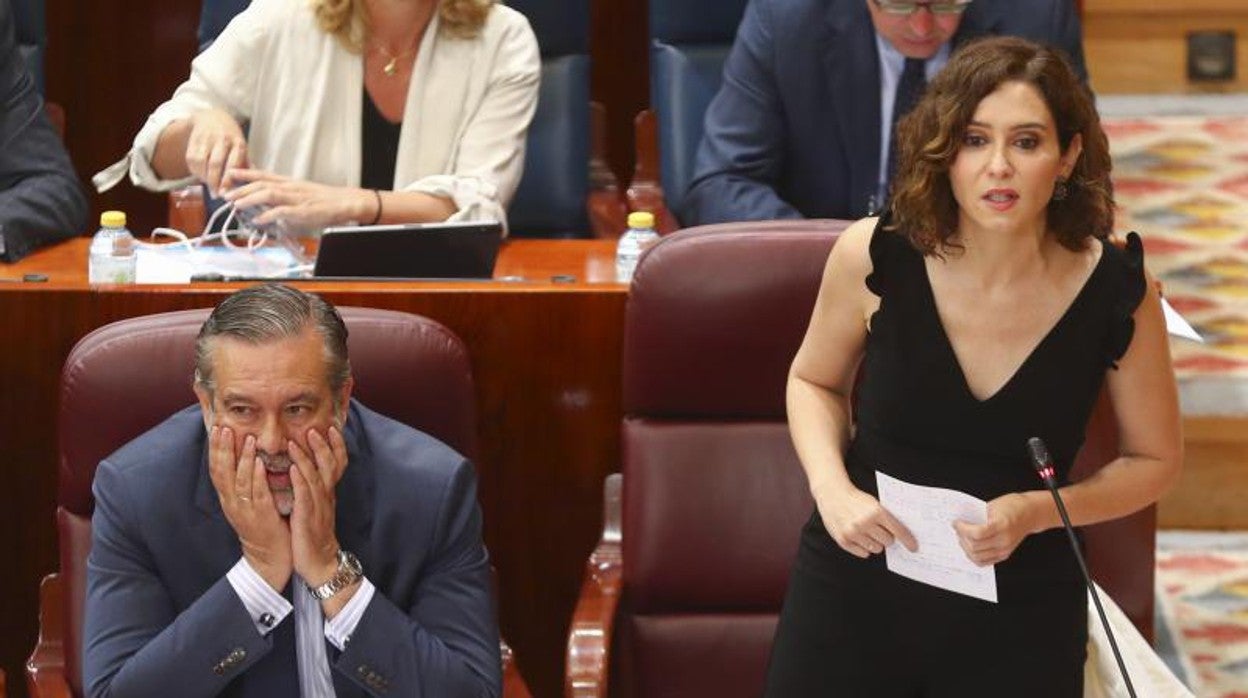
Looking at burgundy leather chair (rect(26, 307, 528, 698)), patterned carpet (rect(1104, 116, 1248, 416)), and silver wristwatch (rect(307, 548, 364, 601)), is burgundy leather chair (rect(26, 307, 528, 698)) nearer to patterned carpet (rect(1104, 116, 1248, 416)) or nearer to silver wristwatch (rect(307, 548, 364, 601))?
silver wristwatch (rect(307, 548, 364, 601))

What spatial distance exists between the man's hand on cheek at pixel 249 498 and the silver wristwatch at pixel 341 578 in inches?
0.9

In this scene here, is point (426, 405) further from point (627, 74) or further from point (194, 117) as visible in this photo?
point (627, 74)

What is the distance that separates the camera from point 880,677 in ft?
3.57

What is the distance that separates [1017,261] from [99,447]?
525mm

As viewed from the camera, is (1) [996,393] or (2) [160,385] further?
(2) [160,385]

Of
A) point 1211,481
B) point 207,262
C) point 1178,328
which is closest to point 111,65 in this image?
point 207,262

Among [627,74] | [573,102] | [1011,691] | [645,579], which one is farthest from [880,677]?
[627,74]

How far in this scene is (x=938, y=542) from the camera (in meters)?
1.07

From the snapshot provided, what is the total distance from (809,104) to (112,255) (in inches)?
22.0

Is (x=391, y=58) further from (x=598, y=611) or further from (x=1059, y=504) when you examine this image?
(x=1059, y=504)

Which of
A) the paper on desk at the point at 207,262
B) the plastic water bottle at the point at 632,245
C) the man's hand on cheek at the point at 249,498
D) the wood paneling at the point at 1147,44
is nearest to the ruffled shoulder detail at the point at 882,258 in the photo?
the man's hand on cheek at the point at 249,498

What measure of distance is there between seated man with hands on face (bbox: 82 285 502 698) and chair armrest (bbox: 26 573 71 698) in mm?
109

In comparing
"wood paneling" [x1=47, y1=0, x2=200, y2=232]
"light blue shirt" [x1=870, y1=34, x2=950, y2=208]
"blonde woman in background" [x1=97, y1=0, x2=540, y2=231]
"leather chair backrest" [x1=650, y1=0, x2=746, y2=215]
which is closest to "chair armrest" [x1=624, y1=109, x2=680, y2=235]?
"leather chair backrest" [x1=650, y1=0, x2=746, y2=215]

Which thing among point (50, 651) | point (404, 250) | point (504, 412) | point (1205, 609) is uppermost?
point (404, 250)
